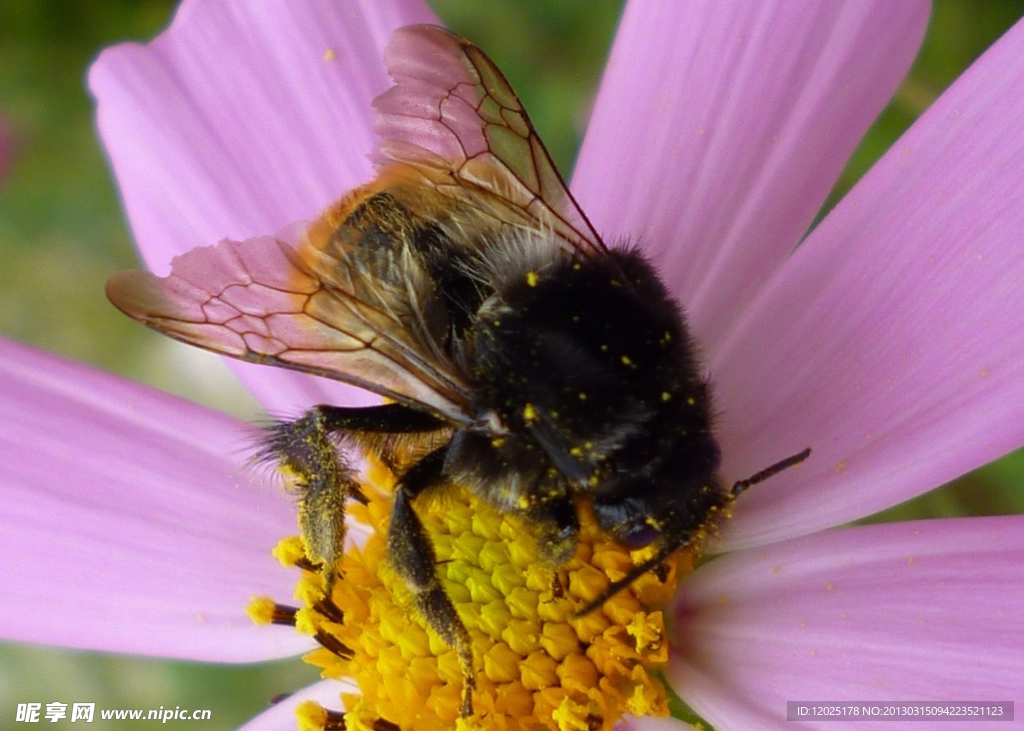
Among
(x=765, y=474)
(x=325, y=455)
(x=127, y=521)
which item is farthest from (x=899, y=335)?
(x=127, y=521)

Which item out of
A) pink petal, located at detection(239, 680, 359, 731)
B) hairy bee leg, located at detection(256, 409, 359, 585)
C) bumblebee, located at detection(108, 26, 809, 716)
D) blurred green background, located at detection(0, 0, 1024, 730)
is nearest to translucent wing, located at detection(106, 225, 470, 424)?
bumblebee, located at detection(108, 26, 809, 716)

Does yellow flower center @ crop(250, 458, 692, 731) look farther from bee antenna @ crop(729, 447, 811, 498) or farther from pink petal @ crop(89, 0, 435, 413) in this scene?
pink petal @ crop(89, 0, 435, 413)

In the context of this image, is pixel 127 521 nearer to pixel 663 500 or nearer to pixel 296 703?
pixel 296 703

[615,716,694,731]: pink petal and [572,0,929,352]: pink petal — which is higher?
[572,0,929,352]: pink petal

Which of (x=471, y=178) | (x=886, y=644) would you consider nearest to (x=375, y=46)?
(x=471, y=178)

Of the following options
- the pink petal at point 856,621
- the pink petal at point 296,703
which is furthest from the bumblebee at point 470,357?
the pink petal at point 296,703

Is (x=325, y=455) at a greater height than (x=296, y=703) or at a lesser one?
greater

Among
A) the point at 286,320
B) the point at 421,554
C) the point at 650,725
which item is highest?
the point at 286,320
